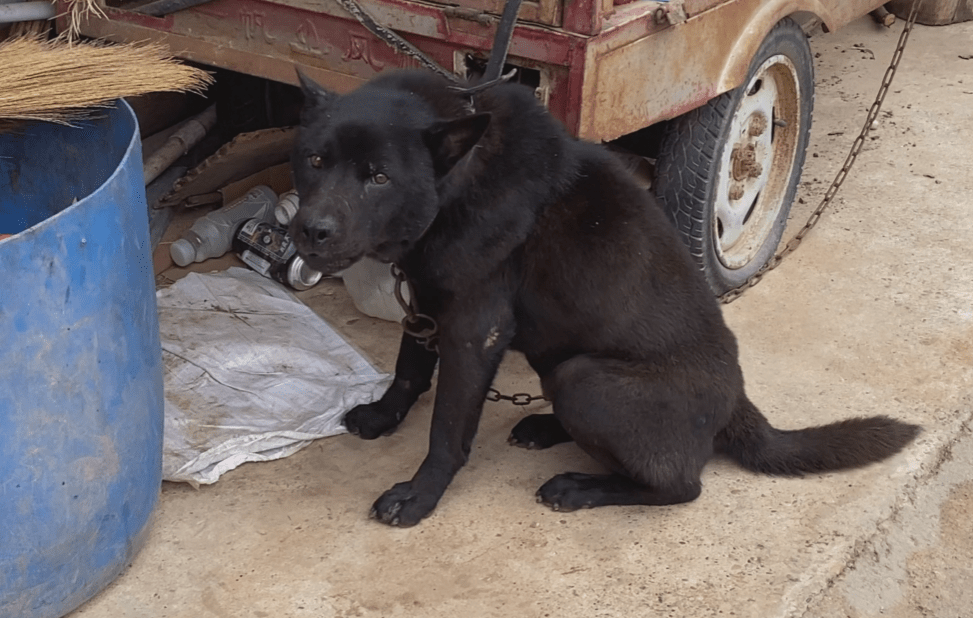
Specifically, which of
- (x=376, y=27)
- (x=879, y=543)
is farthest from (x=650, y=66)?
(x=879, y=543)

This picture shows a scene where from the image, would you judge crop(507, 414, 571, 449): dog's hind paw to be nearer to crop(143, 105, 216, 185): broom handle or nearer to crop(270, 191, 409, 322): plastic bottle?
crop(270, 191, 409, 322): plastic bottle

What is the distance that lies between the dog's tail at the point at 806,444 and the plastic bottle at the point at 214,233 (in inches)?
82.5

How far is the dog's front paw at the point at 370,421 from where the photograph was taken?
10.6 ft

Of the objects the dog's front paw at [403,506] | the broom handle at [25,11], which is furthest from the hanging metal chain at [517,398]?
the broom handle at [25,11]

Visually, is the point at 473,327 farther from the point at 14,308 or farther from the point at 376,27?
the point at 14,308

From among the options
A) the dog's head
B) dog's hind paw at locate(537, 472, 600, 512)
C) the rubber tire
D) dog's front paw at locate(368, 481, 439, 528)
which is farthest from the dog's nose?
the rubber tire

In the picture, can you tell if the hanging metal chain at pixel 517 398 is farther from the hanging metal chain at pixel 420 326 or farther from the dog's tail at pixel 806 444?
the dog's tail at pixel 806 444

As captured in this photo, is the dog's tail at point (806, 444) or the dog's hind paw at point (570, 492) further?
the dog's tail at point (806, 444)

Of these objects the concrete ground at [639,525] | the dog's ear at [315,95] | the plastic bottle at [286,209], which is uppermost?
the dog's ear at [315,95]

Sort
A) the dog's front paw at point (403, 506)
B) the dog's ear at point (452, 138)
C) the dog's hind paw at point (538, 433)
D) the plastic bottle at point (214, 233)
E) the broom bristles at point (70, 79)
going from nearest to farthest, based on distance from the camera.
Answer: the broom bristles at point (70, 79) → the dog's ear at point (452, 138) → the dog's front paw at point (403, 506) → the dog's hind paw at point (538, 433) → the plastic bottle at point (214, 233)

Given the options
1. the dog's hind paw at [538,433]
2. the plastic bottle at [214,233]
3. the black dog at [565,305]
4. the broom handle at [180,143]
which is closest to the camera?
the black dog at [565,305]

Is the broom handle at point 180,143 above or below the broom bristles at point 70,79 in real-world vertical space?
below

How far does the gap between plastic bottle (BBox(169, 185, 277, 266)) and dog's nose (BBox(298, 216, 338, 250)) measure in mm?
1662

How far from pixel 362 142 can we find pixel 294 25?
1000mm
